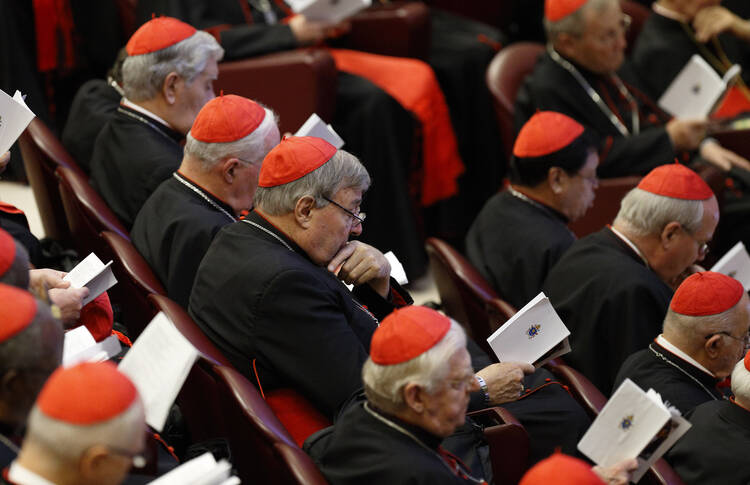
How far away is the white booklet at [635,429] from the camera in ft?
7.72

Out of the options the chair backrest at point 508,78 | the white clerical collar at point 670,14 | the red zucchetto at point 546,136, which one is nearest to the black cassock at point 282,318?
the red zucchetto at point 546,136

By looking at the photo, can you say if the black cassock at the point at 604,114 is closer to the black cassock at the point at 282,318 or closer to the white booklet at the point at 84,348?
the black cassock at the point at 282,318

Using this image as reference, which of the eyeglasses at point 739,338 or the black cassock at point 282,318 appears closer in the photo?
the black cassock at point 282,318

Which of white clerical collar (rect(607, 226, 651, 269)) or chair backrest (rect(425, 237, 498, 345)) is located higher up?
white clerical collar (rect(607, 226, 651, 269))

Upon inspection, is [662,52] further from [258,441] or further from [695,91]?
[258,441]

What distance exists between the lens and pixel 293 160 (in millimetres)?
2842

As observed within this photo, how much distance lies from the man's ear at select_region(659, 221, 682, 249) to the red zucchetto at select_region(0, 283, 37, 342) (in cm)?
224

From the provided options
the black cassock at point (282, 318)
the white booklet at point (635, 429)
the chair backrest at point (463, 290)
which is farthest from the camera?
the chair backrest at point (463, 290)

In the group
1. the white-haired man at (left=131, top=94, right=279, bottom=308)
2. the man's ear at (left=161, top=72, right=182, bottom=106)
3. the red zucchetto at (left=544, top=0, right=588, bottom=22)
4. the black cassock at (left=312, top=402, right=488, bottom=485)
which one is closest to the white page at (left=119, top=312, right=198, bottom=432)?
the black cassock at (left=312, top=402, right=488, bottom=485)

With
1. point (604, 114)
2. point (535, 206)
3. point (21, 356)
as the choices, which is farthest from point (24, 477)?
point (604, 114)

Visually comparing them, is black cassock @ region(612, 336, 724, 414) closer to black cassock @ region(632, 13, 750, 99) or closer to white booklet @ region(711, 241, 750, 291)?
white booklet @ region(711, 241, 750, 291)

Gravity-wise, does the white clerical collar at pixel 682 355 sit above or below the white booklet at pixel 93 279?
below

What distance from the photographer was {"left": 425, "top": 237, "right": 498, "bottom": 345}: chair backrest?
344 cm

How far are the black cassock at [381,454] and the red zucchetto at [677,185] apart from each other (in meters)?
1.61
